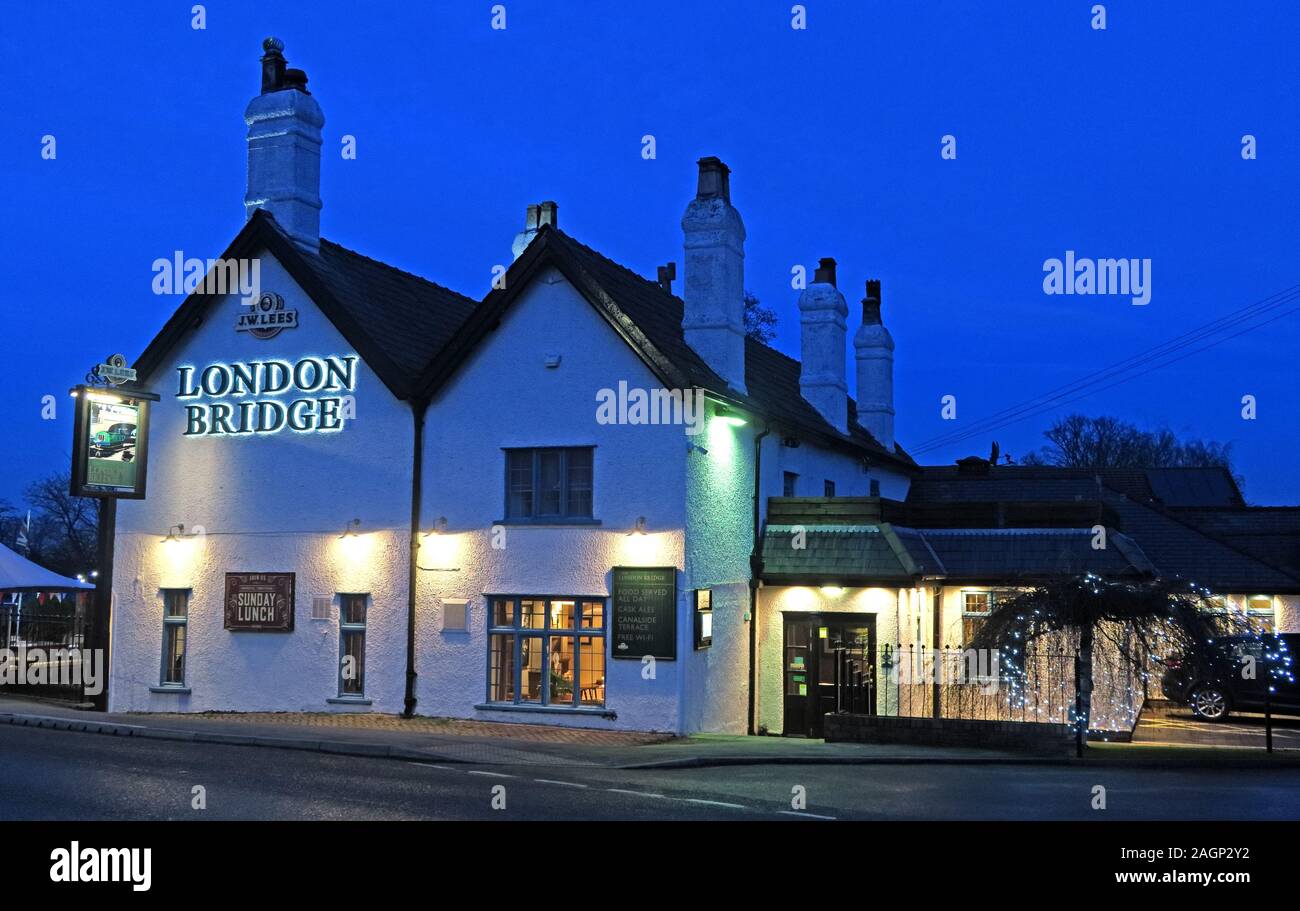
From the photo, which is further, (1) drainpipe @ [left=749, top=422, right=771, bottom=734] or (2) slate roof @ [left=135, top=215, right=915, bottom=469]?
(1) drainpipe @ [left=749, top=422, right=771, bottom=734]

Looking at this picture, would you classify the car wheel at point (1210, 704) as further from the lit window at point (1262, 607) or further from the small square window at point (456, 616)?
the small square window at point (456, 616)

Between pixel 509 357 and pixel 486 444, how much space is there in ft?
5.28

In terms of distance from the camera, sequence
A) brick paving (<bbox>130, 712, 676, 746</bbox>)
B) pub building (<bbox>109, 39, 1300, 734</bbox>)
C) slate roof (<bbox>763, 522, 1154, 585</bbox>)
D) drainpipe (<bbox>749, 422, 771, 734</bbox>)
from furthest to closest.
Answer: drainpipe (<bbox>749, 422, 771, 734</bbox>), slate roof (<bbox>763, 522, 1154, 585</bbox>), pub building (<bbox>109, 39, 1300, 734</bbox>), brick paving (<bbox>130, 712, 676, 746</bbox>)

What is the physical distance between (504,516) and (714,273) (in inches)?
237

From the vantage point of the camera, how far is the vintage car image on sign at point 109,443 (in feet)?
77.0

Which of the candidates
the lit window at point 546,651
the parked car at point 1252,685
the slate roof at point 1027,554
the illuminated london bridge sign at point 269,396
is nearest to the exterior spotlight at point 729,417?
the lit window at point 546,651

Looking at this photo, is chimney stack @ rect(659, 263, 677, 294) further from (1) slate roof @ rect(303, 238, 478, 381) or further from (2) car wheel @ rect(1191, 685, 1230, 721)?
(2) car wheel @ rect(1191, 685, 1230, 721)

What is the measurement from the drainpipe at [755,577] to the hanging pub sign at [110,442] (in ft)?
38.3

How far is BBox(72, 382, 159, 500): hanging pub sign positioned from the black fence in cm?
1385

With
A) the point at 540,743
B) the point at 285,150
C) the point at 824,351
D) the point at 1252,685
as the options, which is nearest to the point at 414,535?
the point at 540,743

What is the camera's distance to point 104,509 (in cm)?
2572

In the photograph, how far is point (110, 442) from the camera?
24141 millimetres

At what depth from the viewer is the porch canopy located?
95.5ft

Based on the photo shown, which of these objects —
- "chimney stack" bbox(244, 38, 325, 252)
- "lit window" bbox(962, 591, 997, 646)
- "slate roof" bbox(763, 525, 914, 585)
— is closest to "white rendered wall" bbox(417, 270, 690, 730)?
"slate roof" bbox(763, 525, 914, 585)
